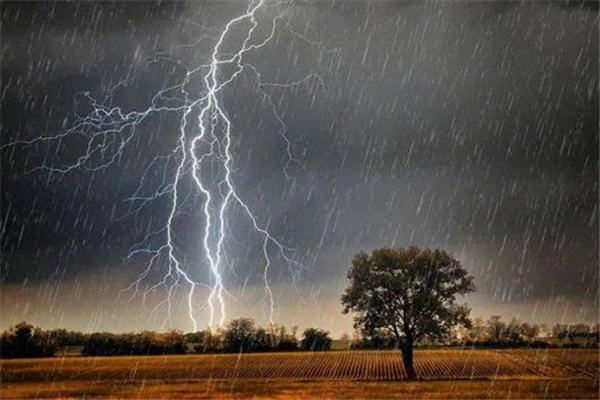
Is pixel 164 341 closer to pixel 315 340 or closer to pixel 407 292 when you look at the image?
pixel 315 340

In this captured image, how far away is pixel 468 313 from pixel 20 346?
41.0 meters

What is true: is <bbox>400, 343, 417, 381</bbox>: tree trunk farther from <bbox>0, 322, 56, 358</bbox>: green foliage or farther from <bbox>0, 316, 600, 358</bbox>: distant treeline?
<bbox>0, 322, 56, 358</bbox>: green foliage

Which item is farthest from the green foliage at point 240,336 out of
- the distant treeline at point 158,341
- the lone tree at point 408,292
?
the lone tree at point 408,292

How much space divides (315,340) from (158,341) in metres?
14.6

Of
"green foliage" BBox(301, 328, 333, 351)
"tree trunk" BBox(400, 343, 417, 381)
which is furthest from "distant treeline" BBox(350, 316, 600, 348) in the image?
"tree trunk" BBox(400, 343, 417, 381)

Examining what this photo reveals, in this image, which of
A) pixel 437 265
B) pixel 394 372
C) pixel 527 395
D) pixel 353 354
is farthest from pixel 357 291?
pixel 353 354

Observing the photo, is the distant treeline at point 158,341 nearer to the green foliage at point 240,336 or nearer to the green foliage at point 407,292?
the green foliage at point 240,336

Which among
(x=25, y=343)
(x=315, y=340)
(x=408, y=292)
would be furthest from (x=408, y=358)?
(x=25, y=343)

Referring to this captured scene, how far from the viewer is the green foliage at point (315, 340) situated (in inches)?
2287

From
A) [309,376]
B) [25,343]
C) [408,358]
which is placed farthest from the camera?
[25,343]

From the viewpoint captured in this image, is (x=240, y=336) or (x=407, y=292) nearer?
(x=407, y=292)

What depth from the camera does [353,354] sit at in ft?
178

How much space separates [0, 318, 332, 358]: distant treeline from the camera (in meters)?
54.9

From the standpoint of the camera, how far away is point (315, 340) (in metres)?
58.4
